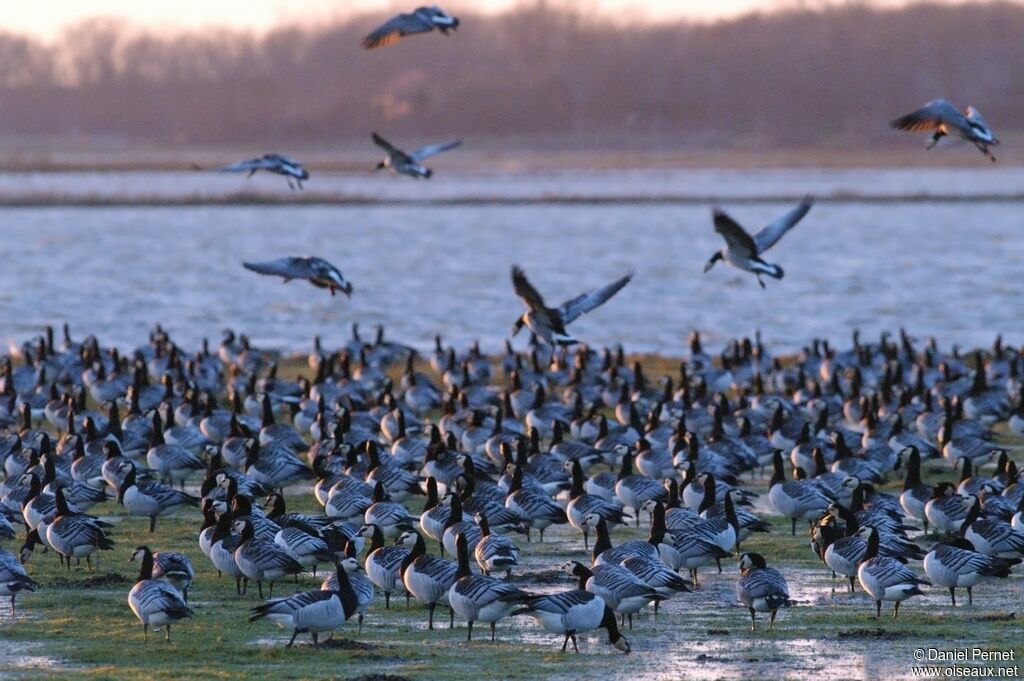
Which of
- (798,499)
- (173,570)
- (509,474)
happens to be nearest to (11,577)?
(173,570)

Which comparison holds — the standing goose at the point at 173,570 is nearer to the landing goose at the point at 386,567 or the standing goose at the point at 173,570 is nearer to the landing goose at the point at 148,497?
the landing goose at the point at 386,567

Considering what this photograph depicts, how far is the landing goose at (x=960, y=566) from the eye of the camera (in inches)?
602

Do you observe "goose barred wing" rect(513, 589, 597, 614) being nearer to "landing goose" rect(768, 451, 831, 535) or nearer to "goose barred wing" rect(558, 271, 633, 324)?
"landing goose" rect(768, 451, 831, 535)

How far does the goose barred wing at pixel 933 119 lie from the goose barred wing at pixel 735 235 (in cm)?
197

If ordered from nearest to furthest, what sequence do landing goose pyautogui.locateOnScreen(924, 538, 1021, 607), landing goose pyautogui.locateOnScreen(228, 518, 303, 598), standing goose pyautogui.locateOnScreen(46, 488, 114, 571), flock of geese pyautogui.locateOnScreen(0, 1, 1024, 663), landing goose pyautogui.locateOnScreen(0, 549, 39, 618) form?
landing goose pyautogui.locateOnScreen(0, 549, 39, 618), flock of geese pyautogui.locateOnScreen(0, 1, 1024, 663), landing goose pyautogui.locateOnScreen(924, 538, 1021, 607), landing goose pyautogui.locateOnScreen(228, 518, 303, 598), standing goose pyautogui.locateOnScreen(46, 488, 114, 571)

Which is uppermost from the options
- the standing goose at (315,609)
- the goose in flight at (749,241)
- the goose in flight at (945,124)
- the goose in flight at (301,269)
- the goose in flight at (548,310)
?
the goose in flight at (945,124)

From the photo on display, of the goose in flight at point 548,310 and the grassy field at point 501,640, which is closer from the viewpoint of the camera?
the grassy field at point 501,640

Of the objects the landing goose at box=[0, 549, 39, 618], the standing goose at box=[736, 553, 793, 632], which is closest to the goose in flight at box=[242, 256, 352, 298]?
the landing goose at box=[0, 549, 39, 618]

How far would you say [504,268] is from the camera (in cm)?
6600

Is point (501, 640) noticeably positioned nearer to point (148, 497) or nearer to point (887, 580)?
point (887, 580)

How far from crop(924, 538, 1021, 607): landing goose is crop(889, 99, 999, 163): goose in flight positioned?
15.6ft

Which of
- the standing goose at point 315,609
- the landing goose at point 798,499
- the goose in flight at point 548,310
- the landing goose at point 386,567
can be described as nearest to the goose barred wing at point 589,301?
the goose in flight at point 548,310

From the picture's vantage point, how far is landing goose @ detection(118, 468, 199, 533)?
19.3 metres

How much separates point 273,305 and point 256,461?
1253 inches
